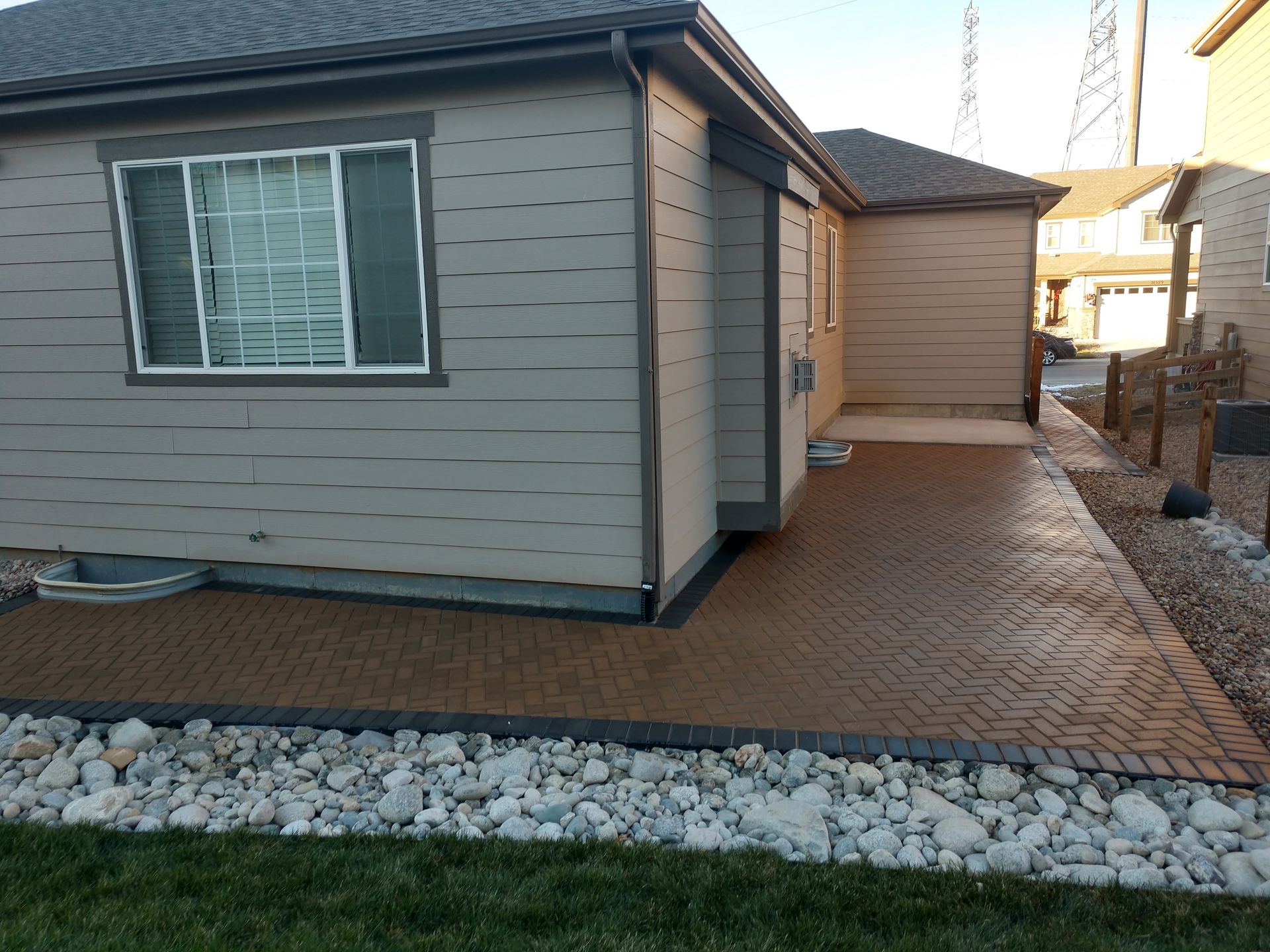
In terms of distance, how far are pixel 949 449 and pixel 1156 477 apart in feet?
7.94

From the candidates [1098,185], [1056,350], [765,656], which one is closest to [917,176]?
[765,656]

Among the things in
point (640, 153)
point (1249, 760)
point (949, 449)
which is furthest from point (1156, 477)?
point (640, 153)

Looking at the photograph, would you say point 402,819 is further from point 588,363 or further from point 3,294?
point 3,294

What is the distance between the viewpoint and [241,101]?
6.01m

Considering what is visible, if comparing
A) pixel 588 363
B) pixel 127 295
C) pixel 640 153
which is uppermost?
pixel 640 153

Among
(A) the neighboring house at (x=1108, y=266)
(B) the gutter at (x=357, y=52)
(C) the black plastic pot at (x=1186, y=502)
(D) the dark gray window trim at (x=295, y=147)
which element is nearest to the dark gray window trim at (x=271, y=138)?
(D) the dark gray window trim at (x=295, y=147)

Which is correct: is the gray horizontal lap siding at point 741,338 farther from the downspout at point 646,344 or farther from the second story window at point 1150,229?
the second story window at point 1150,229

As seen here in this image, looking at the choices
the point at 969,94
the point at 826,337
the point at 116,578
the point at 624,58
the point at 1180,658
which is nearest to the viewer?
the point at 624,58

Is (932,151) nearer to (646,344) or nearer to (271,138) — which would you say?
(646,344)

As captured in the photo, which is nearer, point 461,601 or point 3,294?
point 461,601

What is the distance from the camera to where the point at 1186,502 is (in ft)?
26.3

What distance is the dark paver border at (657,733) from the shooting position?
3.98 meters

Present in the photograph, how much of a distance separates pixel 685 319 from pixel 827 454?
5036 mm

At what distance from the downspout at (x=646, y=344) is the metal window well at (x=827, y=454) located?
202 inches
